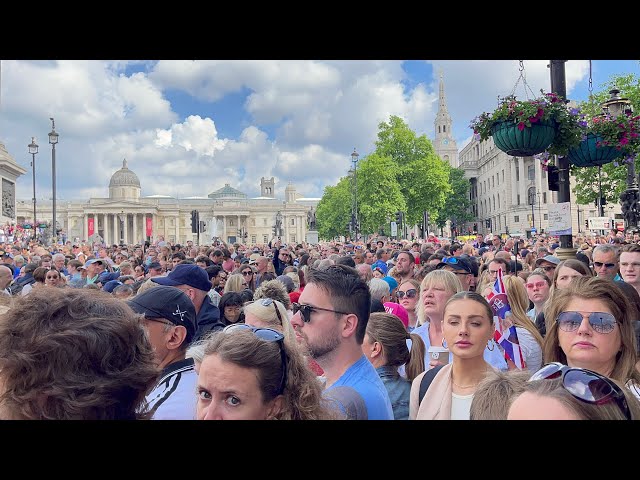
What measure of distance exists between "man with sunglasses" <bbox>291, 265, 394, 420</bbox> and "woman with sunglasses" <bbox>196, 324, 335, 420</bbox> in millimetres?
570

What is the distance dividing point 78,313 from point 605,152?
656cm

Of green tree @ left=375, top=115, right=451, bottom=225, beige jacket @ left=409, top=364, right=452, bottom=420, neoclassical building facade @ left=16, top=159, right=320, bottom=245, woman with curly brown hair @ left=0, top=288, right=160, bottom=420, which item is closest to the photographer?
A: woman with curly brown hair @ left=0, top=288, right=160, bottom=420

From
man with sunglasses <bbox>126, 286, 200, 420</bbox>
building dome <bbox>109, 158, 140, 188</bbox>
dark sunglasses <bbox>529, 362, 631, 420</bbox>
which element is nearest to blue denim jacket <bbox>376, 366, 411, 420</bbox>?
man with sunglasses <bbox>126, 286, 200, 420</bbox>

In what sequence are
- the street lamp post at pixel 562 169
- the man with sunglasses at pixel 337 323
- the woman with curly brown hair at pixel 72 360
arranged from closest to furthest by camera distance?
the woman with curly brown hair at pixel 72 360 < the man with sunglasses at pixel 337 323 < the street lamp post at pixel 562 169

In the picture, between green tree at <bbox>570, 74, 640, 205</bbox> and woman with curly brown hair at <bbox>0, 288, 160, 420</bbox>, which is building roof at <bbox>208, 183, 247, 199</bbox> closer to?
green tree at <bbox>570, 74, 640, 205</bbox>

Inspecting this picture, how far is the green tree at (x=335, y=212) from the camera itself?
84.3 meters

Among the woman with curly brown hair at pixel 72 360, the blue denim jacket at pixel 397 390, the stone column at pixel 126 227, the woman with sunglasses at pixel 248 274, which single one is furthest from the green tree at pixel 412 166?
the stone column at pixel 126 227

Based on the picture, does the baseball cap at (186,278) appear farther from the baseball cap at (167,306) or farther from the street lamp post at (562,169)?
the street lamp post at (562,169)

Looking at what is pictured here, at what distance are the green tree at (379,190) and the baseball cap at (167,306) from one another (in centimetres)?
4976

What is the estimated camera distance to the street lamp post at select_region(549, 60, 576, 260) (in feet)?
20.6

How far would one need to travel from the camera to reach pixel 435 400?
3393 millimetres
